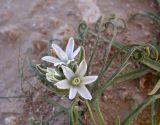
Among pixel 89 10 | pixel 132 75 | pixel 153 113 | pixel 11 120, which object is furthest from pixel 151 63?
pixel 11 120

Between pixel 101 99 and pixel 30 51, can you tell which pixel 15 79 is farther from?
pixel 101 99

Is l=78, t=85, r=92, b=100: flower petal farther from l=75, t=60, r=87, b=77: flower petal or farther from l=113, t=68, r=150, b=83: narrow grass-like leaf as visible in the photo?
l=113, t=68, r=150, b=83: narrow grass-like leaf

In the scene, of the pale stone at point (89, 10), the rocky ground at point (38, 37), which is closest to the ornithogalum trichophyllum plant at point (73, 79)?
the rocky ground at point (38, 37)

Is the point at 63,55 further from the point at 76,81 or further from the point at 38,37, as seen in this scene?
the point at 38,37

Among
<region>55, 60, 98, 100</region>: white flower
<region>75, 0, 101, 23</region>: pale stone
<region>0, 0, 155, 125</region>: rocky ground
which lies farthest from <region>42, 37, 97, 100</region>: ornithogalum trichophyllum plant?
<region>75, 0, 101, 23</region>: pale stone

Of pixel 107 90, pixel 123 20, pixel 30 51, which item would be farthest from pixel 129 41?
pixel 30 51

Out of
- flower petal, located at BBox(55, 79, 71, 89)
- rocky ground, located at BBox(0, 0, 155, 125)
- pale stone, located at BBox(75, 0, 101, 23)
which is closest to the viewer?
flower petal, located at BBox(55, 79, 71, 89)
